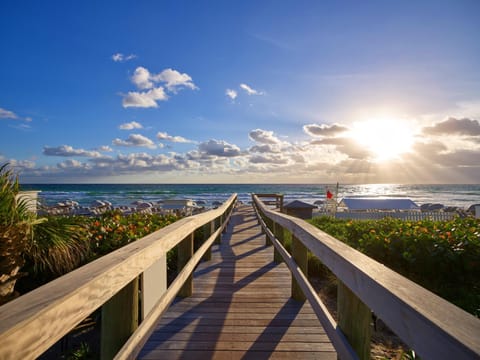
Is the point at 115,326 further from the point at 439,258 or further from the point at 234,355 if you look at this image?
the point at 439,258

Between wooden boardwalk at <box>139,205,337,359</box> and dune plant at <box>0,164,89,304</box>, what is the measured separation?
58.7 inches

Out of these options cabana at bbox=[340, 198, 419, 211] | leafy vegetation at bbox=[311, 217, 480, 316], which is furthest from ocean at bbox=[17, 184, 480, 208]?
leafy vegetation at bbox=[311, 217, 480, 316]

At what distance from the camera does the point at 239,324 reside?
2797 mm

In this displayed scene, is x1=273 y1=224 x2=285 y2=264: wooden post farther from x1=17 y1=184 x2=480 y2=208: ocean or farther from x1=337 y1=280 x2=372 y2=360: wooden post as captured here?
x1=17 y1=184 x2=480 y2=208: ocean

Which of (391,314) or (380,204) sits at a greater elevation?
(391,314)

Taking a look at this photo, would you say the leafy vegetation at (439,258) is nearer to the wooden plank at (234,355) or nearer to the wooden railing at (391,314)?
the wooden plank at (234,355)

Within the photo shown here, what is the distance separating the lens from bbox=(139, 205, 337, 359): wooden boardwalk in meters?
2.35

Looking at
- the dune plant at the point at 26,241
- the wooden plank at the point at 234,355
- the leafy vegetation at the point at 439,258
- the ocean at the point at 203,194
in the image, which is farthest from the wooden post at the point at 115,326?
the ocean at the point at 203,194

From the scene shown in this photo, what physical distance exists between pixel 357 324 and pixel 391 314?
1.83ft


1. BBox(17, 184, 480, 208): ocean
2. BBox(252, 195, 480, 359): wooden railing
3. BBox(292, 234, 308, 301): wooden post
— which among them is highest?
BBox(252, 195, 480, 359): wooden railing

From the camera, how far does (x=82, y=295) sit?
92 cm

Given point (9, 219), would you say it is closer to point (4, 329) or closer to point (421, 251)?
point (4, 329)

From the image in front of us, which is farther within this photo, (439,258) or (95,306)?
(439,258)

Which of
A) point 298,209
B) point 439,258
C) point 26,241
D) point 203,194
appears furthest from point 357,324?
point 203,194
